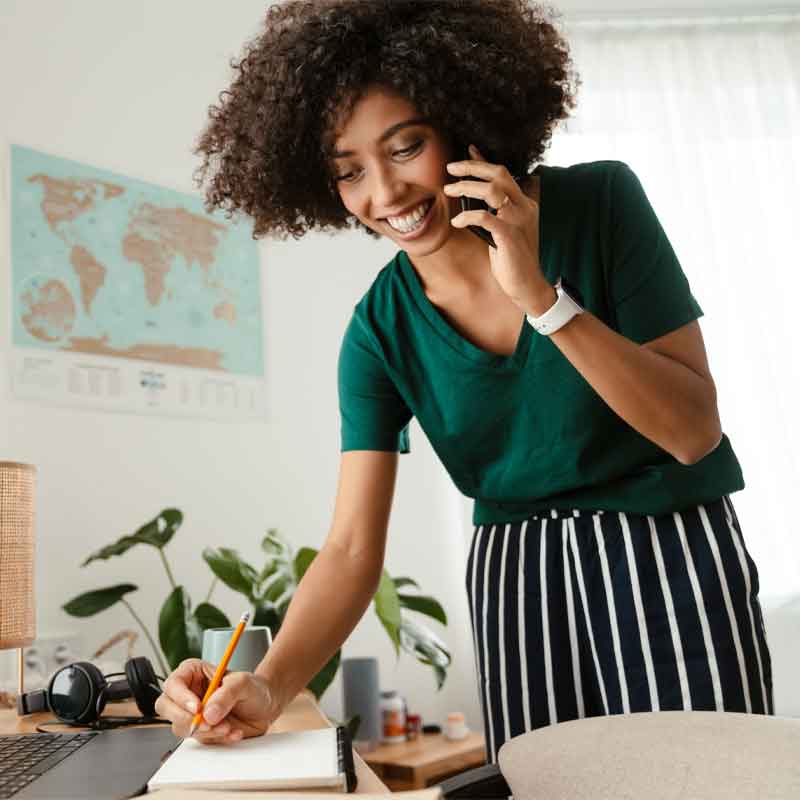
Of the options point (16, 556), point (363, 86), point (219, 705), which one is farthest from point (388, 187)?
point (16, 556)

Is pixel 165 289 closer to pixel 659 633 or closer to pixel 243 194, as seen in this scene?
pixel 243 194

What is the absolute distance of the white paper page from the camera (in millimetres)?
585

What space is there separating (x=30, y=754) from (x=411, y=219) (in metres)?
0.68

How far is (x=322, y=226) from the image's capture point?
1.37 m

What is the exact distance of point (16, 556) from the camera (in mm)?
1253

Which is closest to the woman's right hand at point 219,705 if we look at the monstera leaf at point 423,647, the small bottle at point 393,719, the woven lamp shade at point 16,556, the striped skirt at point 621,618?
the striped skirt at point 621,618

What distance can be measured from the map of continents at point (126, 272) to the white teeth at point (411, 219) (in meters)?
1.35

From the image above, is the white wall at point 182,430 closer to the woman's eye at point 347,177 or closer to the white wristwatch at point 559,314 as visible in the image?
the woman's eye at point 347,177

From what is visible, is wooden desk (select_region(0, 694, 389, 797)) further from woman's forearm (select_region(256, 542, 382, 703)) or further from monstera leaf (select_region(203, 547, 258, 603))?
monstera leaf (select_region(203, 547, 258, 603))

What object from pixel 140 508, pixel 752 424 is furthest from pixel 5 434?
pixel 752 424

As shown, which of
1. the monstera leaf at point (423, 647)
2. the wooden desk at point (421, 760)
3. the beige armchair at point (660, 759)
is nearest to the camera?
the beige armchair at point (660, 759)

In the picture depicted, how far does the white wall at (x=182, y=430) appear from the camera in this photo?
2.20 metres

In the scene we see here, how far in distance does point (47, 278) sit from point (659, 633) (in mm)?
1712

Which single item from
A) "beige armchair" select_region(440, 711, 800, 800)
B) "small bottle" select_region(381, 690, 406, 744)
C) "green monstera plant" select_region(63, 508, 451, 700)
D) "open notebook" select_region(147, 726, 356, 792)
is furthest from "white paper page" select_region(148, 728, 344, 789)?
Result: "small bottle" select_region(381, 690, 406, 744)
